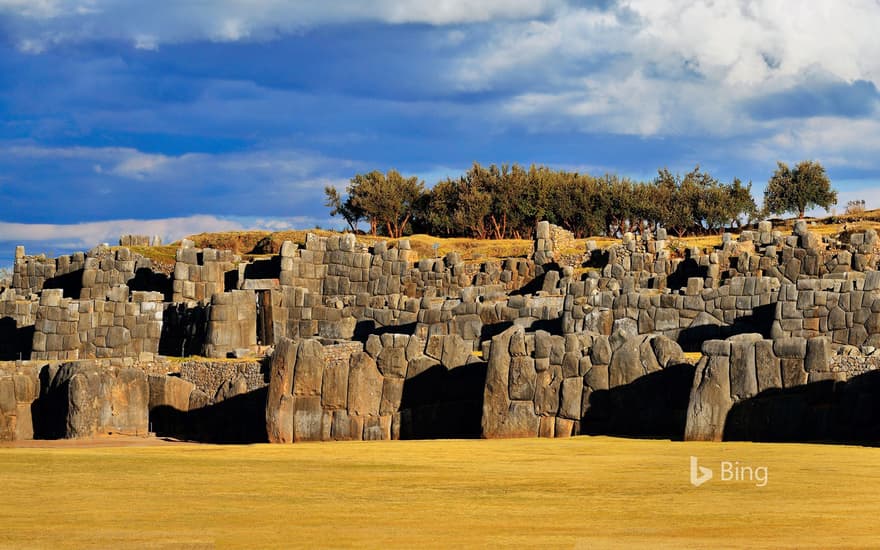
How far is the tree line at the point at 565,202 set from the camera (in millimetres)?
71875

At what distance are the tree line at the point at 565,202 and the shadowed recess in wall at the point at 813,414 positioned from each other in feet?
163

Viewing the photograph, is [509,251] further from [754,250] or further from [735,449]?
[735,449]

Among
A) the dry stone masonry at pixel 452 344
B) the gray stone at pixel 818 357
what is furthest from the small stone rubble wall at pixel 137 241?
the gray stone at pixel 818 357

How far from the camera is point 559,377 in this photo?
76.7 ft

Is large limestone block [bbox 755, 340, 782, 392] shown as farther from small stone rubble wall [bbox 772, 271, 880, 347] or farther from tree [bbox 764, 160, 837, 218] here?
tree [bbox 764, 160, 837, 218]

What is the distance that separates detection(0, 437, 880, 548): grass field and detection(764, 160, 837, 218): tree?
185ft

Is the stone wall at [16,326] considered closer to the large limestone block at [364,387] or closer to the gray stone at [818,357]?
the large limestone block at [364,387]

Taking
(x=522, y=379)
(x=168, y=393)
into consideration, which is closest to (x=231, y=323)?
(x=168, y=393)

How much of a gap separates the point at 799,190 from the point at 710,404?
56.8 meters

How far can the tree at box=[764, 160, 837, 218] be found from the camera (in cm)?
7488

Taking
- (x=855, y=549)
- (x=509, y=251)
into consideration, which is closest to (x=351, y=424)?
(x=855, y=549)

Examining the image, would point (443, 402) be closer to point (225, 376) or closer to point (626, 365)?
point (626, 365)

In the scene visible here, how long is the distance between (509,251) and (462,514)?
4283cm

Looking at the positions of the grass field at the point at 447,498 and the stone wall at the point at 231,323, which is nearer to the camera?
the grass field at the point at 447,498
